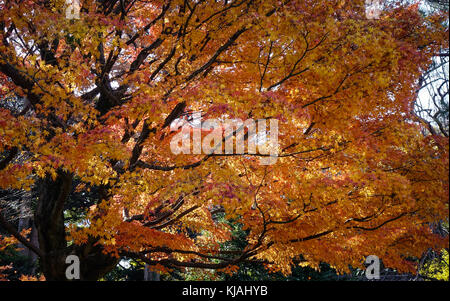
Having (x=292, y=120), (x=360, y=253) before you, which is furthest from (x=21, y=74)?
(x=360, y=253)

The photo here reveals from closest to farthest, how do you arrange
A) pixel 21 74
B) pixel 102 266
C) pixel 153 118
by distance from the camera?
pixel 153 118, pixel 21 74, pixel 102 266

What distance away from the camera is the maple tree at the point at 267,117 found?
547 cm

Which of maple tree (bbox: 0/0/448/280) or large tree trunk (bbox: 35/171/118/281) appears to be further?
large tree trunk (bbox: 35/171/118/281)

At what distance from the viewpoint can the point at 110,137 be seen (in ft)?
18.5

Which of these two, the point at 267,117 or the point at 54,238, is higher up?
the point at 267,117

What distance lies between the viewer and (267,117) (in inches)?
241

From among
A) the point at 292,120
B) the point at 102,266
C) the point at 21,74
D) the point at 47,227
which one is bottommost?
the point at 102,266

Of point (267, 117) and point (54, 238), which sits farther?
point (54, 238)

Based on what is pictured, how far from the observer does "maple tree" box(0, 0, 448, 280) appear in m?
5.47

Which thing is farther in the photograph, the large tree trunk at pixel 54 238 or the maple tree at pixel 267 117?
the large tree trunk at pixel 54 238
